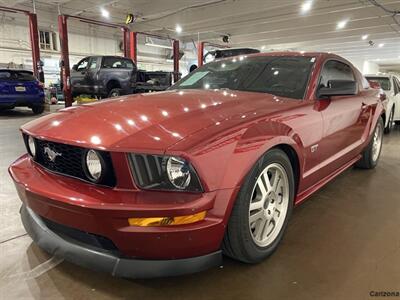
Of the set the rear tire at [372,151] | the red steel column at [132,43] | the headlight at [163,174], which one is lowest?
the rear tire at [372,151]

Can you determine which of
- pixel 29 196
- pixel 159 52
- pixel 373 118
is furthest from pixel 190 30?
pixel 29 196

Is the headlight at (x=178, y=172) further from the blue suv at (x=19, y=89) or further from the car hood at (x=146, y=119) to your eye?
the blue suv at (x=19, y=89)

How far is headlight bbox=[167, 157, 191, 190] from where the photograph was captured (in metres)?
1.44

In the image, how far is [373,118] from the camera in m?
3.51

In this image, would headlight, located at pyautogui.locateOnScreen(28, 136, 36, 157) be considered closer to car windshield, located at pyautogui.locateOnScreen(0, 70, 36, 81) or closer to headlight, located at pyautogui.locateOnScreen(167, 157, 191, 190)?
headlight, located at pyautogui.locateOnScreen(167, 157, 191, 190)

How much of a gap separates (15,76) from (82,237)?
8785mm

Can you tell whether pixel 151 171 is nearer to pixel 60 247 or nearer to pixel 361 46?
pixel 60 247

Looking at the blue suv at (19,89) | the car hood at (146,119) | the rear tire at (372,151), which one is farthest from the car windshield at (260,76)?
the blue suv at (19,89)

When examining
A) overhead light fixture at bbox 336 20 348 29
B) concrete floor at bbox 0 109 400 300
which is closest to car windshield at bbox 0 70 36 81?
concrete floor at bbox 0 109 400 300

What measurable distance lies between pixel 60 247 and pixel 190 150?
81 centimetres

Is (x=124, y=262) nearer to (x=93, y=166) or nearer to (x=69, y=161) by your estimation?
(x=93, y=166)

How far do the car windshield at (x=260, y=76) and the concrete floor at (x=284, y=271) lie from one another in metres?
1.01

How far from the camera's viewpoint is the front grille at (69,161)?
149cm

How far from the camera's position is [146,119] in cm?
167
